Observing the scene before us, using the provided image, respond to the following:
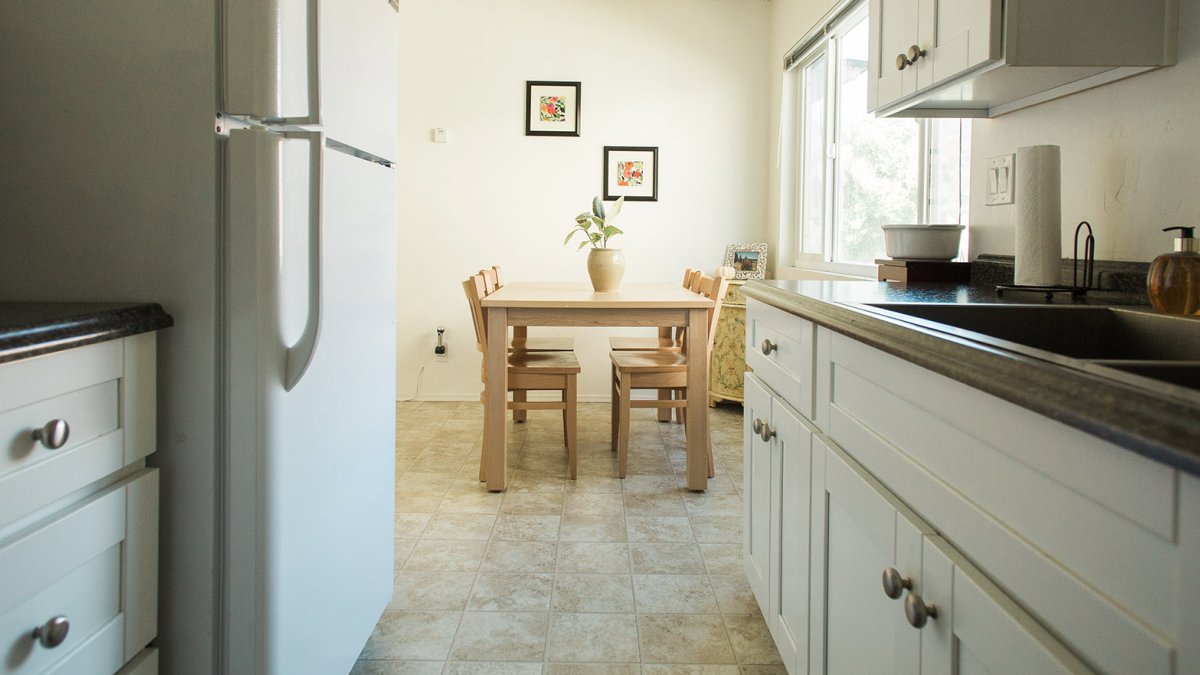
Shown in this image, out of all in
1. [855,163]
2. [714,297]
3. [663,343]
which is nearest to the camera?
[714,297]

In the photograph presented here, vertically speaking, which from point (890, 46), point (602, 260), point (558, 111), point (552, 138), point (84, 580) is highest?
point (558, 111)

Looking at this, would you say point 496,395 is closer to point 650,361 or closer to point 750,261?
point 650,361

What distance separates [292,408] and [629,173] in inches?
156

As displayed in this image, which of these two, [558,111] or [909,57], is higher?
[558,111]

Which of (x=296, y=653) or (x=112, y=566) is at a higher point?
(x=112, y=566)

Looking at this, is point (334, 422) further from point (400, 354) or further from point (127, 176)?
point (400, 354)

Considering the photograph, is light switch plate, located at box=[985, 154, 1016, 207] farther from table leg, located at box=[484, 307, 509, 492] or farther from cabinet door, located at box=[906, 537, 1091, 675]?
table leg, located at box=[484, 307, 509, 492]

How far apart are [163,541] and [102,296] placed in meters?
0.40

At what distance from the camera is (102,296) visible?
47.0 inches

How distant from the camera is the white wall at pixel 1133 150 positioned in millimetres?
1373

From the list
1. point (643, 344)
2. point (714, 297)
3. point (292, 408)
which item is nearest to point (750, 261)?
point (643, 344)

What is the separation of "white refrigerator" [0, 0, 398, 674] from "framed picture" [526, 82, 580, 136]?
12.2 ft

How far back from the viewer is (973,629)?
802 mm

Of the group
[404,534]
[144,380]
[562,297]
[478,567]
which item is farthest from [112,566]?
[562,297]
